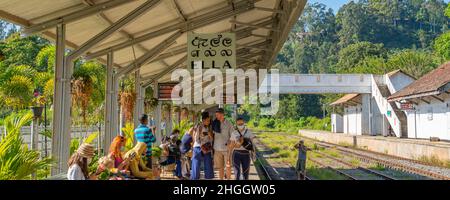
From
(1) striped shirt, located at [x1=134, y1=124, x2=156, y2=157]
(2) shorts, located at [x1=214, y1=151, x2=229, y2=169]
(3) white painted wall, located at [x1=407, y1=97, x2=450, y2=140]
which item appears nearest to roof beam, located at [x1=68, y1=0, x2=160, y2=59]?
(1) striped shirt, located at [x1=134, y1=124, x2=156, y2=157]

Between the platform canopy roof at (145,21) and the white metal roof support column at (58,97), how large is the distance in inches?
8.7

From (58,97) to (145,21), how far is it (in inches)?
112

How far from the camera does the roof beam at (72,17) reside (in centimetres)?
754

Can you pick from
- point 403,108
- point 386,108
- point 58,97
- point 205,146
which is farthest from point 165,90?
point 386,108

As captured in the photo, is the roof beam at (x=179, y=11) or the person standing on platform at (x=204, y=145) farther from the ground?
the roof beam at (x=179, y=11)

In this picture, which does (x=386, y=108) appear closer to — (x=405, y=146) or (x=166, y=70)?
(x=405, y=146)

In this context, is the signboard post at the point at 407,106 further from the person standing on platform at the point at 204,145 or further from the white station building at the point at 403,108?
the person standing on platform at the point at 204,145

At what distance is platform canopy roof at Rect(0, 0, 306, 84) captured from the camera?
748 cm

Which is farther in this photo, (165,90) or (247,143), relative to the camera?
(165,90)

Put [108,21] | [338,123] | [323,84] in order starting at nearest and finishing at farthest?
[108,21]
[323,84]
[338,123]

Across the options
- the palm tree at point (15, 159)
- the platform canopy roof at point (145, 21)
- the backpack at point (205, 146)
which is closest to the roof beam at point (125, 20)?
the platform canopy roof at point (145, 21)

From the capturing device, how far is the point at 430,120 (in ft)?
90.3
